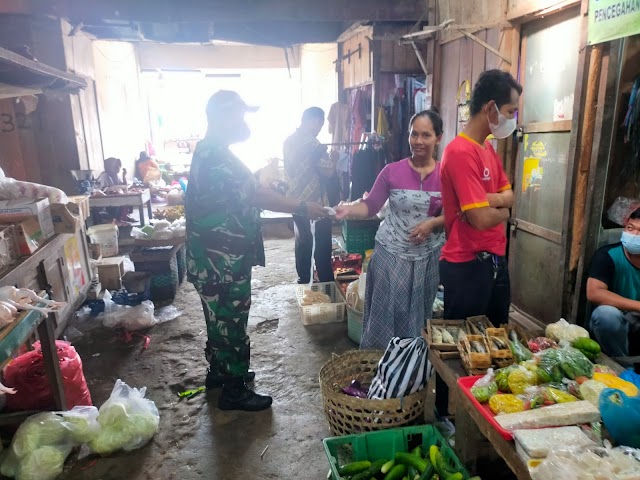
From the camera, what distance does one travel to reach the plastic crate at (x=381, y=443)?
6.97ft

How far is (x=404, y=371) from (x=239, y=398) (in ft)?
4.11

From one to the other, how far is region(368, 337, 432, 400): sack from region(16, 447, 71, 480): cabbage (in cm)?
169

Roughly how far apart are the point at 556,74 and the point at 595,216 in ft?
3.81

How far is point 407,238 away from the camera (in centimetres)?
287

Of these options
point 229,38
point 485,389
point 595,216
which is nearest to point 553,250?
point 595,216

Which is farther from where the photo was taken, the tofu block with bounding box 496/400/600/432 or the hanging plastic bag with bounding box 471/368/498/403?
the hanging plastic bag with bounding box 471/368/498/403

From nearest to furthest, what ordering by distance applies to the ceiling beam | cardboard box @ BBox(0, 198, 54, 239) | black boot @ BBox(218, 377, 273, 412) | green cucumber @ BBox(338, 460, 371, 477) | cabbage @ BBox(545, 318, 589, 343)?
green cucumber @ BBox(338, 460, 371, 477), cabbage @ BBox(545, 318, 589, 343), black boot @ BBox(218, 377, 273, 412), cardboard box @ BBox(0, 198, 54, 239), the ceiling beam

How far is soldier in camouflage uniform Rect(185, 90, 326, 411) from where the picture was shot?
2697 mm

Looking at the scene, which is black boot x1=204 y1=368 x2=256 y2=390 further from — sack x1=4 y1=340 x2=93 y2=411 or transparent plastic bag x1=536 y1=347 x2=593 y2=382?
transparent plastic bag x1=536 y1=347 x2=593 y2=382

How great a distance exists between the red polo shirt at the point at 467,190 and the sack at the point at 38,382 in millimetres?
2325

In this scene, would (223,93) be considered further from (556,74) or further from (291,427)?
(556,74)

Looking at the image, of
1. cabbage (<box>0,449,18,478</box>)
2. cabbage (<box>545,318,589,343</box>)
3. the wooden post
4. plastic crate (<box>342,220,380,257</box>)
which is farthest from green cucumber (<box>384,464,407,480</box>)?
plastic crate (<box>342,220,380,257</box>)

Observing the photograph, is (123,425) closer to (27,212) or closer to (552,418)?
(27,212)

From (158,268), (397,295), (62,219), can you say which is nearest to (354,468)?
Result: (397,295)
